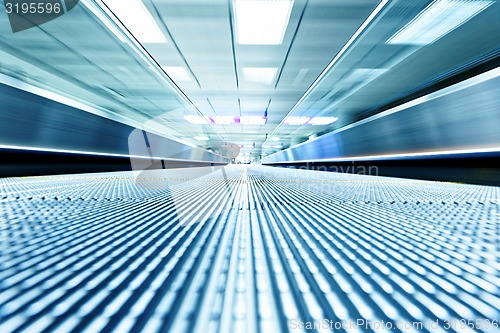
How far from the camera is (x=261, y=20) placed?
7.82 feet

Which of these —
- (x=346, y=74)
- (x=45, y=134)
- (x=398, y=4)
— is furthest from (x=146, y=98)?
(x=398, y=4)

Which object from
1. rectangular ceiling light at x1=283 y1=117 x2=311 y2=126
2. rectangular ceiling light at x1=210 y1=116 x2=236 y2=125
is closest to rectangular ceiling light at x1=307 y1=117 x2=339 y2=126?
rectangular ceiling light at x1=283 y1=117 x2=311 y2=126

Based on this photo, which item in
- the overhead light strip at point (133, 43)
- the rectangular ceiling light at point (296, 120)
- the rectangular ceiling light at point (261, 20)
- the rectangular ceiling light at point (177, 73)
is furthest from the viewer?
the rectangular ceiling light at point (296, 120)

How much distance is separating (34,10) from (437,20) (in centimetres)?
468

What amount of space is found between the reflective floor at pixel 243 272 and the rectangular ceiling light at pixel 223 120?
6.50m

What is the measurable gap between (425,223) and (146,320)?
2.43ft

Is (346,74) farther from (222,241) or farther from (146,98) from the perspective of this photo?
(146,98)

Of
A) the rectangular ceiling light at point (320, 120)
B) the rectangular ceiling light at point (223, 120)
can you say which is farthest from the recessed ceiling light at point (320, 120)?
the rectangular ceiling light at point (223, 120)

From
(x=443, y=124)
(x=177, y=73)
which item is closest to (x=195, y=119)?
(x=177, y=73)

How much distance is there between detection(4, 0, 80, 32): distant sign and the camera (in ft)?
7.33

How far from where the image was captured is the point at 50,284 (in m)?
0.29

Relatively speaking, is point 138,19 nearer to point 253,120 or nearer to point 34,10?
point 34,10

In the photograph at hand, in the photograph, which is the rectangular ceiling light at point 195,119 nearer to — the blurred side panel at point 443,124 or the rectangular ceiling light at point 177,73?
the rectangular ceiling light at point 177,73

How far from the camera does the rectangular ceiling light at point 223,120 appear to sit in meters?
6.91
